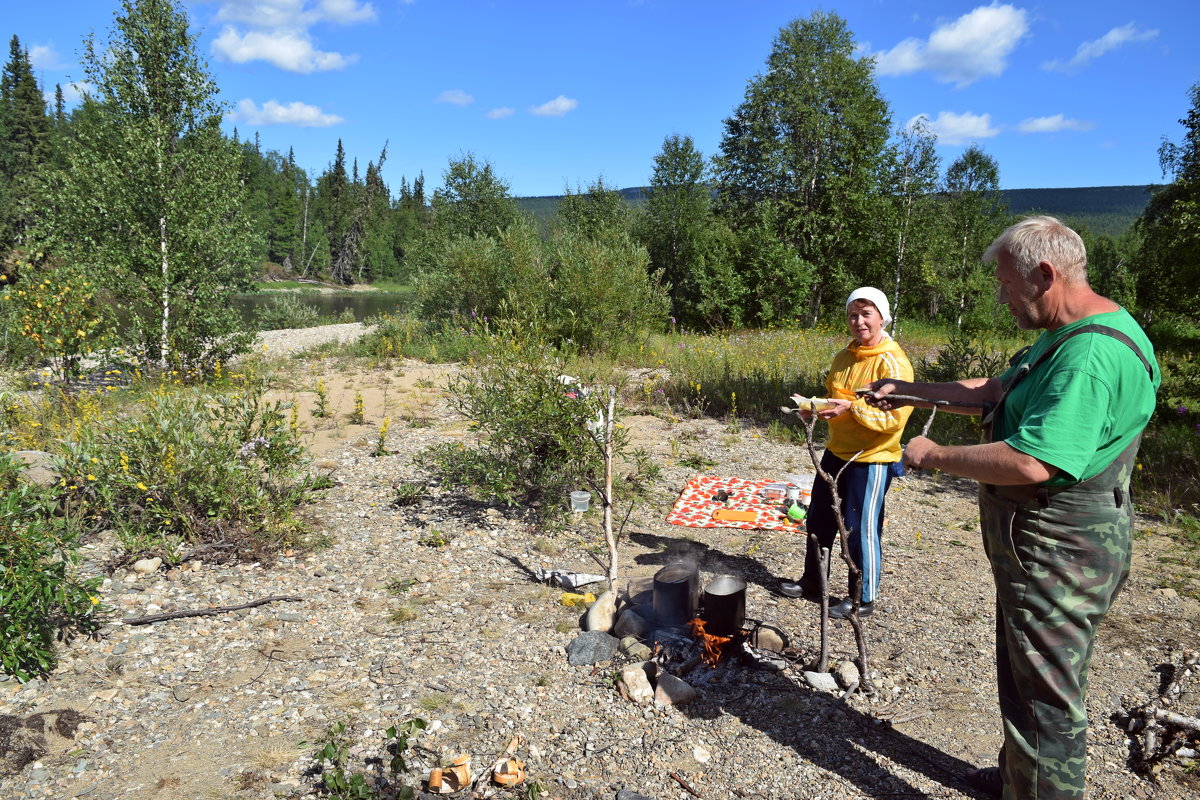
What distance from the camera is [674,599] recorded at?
3.66 metres

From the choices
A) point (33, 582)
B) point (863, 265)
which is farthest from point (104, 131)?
point (863, 265)

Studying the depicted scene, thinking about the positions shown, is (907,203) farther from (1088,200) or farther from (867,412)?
(1088,200)

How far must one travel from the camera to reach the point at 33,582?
3.05 meters

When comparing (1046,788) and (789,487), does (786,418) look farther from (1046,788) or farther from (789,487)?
(1046,788)

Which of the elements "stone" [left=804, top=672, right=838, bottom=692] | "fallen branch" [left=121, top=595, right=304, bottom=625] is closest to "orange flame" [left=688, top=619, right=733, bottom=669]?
"stone" [left=804, top=672, right=838, bottom=692]

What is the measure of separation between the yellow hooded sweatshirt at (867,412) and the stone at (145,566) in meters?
3.88

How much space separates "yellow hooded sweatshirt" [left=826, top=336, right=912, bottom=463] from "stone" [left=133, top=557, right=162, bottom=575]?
388 centimetres

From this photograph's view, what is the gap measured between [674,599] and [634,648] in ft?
1.07

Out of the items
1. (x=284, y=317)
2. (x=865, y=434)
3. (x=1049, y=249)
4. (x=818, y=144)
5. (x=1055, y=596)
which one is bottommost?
(x=1055, y=596)

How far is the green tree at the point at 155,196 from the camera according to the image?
31.6 ft

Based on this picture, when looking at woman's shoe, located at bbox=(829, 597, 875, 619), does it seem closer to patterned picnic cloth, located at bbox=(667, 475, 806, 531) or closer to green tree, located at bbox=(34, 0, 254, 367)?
patterned picnic cloth, located at bbox=(667, 475, 806, 531)

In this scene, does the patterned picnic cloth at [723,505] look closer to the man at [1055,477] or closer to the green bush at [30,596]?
the man at [1055,477]

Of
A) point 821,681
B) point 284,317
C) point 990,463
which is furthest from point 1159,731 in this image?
point 284,317

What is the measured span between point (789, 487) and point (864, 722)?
3129mm
